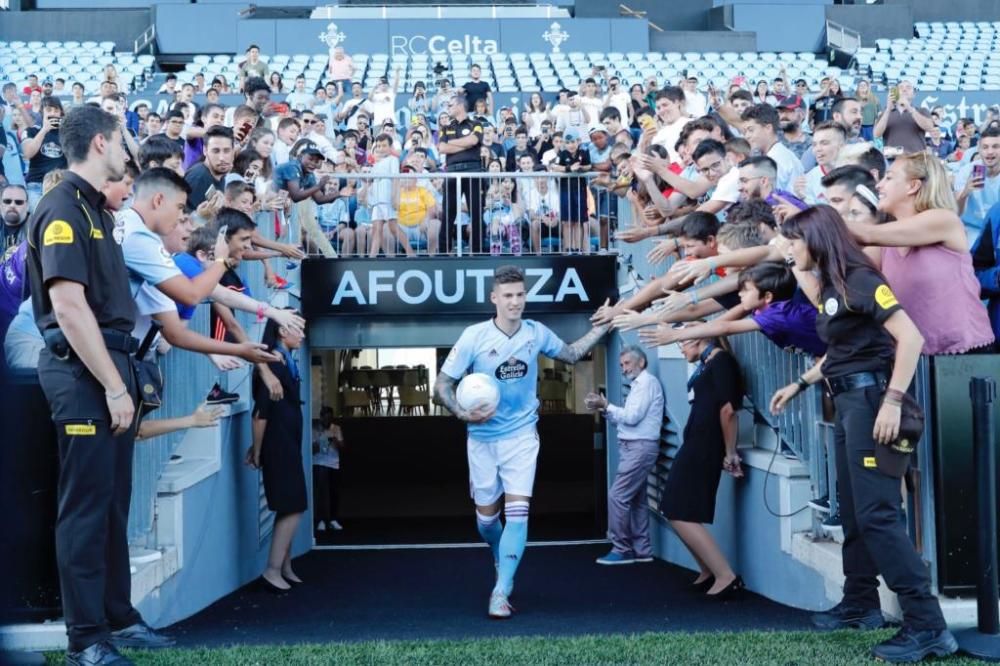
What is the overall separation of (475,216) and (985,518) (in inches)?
352

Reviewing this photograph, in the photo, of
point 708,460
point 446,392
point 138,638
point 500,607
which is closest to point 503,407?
point 446,392

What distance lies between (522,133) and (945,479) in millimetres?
10800

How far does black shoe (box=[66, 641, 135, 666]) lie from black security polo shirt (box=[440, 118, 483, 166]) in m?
9.61

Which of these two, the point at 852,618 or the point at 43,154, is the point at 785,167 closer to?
the point at 852,618

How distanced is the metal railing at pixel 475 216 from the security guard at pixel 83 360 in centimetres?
850

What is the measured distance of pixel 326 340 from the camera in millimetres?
13750

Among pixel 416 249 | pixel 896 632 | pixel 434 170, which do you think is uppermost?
pixel 434 170

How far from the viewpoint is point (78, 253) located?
468cm

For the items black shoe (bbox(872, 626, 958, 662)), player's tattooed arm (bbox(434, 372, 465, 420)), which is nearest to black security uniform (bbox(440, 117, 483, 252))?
player's tattooed arm (bbox(434, 372, 465, 420))

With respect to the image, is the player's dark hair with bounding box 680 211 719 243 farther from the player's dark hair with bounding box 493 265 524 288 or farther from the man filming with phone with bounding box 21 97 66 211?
the man filming with phone with bounding box 21 97 66 211

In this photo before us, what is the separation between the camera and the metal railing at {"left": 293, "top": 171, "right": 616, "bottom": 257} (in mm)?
13391

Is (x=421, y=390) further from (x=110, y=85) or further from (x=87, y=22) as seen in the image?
(x=87, y=22)

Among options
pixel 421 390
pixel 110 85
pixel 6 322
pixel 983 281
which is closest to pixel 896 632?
pixel 983 281

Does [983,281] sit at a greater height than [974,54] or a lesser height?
lesser
